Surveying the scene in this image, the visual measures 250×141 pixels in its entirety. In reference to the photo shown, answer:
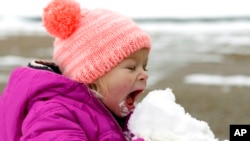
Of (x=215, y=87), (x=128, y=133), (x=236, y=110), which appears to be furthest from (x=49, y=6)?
(x=215, y=87)

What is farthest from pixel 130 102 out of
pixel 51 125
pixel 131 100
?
pixel 51 125

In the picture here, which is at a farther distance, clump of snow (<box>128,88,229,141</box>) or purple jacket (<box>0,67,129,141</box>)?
clump of snow (<box>128,88,229,141</box>)

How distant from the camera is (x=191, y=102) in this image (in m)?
7.49

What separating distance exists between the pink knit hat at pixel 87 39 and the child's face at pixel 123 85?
0.09ft

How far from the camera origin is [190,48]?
11.9 meters

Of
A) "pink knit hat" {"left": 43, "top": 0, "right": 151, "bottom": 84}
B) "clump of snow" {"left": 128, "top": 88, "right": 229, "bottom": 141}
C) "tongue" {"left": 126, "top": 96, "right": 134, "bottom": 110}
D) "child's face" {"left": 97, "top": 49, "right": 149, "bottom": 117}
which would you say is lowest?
"clump of snow" {"left": 128, "top": 88, "right": 229, "bottom": 141}

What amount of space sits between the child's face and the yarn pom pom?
225 millimetres

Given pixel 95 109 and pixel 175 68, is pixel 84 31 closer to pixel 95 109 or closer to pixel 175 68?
pixel 95 109

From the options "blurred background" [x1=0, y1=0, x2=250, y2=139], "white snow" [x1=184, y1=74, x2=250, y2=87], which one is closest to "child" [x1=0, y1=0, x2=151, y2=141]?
"blurred background" [x1=0, y1=0, x2=250, y2=139]

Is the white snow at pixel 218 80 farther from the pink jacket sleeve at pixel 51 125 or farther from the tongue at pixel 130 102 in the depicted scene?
the pink jacket sleeve at pixel 51 125

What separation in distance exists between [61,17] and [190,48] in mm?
9613

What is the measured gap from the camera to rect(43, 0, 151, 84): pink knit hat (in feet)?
7.86

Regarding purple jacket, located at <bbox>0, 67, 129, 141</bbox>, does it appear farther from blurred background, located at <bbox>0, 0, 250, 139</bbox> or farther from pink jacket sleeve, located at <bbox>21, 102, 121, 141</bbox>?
blurred background, located at <bbox>0, 0, 250, 139</bbox>

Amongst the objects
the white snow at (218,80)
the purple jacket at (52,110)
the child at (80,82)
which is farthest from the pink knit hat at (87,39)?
the white snow at (218,80)
